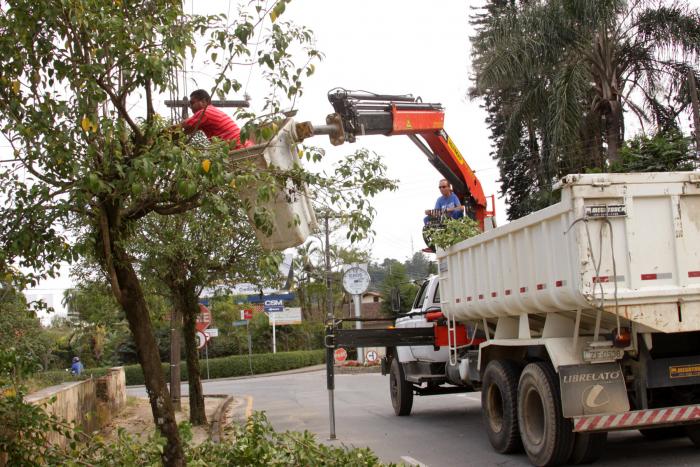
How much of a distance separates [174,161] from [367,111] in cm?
745

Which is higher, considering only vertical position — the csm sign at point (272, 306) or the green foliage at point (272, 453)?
the csm sign at point (272, 306)

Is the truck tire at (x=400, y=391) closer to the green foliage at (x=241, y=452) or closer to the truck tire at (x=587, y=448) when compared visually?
the truck tire at (x=587, y=448)

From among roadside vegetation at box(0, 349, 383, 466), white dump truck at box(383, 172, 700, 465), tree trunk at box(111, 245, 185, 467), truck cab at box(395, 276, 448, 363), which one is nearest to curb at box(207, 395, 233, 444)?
truck cab at box(395, 276, 448, 363)

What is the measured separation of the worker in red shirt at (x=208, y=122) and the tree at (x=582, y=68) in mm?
16454

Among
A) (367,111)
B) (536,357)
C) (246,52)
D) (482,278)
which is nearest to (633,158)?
(367,111)

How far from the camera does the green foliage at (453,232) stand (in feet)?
34.8

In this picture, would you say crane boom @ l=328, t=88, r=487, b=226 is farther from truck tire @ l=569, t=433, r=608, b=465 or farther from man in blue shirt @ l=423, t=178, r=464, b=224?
truck tire @ l=569, t=433, r=608, b=465

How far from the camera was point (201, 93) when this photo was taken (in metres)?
6.08

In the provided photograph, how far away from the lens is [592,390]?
740 cm

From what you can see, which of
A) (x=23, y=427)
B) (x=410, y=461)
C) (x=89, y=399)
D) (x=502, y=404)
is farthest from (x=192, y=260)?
(x=23, y=427)

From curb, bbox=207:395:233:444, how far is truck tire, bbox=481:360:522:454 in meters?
3.83

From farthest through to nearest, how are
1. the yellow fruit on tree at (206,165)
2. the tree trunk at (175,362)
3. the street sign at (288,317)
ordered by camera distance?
the street sign at (288,317) < the tree trunk at (175,362) < the yellow fruit on tree at (206,165)

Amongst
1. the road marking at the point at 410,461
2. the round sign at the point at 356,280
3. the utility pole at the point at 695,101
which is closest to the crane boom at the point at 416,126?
the road marking at the point at 410,461

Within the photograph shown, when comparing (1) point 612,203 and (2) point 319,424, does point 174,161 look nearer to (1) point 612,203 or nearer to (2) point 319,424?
(1) point 612,203
